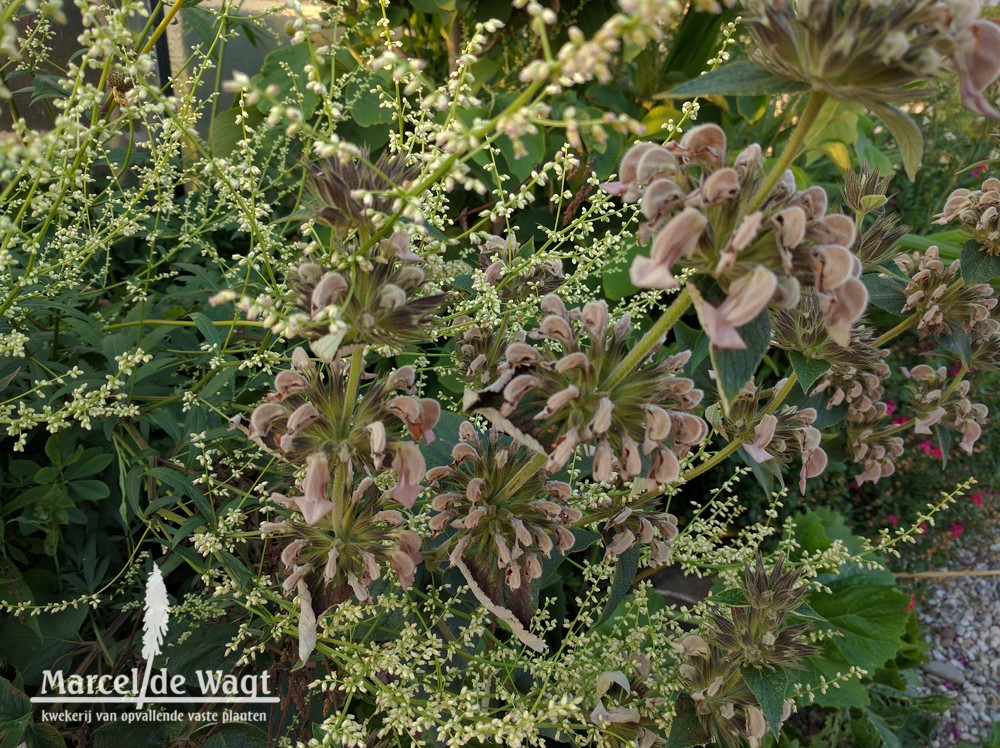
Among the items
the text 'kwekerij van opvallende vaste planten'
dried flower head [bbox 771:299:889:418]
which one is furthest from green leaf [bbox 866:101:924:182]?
dried flower head [bbox 771:299:889:418]

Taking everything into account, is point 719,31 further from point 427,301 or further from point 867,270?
point 427,301

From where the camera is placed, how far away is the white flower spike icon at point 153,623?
2.49ft

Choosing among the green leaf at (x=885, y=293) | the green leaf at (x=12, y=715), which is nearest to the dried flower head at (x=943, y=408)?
the green leaf at (x=885, y=293)

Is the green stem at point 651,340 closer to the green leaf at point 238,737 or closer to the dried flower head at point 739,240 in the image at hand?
the dried flower head at point 739,240

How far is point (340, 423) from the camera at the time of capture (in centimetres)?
56

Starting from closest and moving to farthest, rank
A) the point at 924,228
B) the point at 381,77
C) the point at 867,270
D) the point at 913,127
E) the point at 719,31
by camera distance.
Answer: the point at 913,127, the point at 867,270, the point at 381,77, the point at 719,31, the point at 924,228

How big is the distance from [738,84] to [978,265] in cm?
54

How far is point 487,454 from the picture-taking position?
657 mm

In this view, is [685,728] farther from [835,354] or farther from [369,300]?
[369,300]

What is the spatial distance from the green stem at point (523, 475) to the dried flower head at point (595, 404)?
4cm

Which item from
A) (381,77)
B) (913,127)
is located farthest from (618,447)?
(381,77)

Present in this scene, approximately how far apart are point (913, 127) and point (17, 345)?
2.35 feet

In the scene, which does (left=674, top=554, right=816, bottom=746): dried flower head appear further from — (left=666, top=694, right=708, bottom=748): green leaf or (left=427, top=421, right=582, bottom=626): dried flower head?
(left=427, top=421, right=582, bottom=626): dried flower head

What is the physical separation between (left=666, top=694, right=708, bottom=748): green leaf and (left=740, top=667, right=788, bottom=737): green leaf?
0.06 meters
